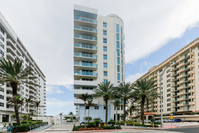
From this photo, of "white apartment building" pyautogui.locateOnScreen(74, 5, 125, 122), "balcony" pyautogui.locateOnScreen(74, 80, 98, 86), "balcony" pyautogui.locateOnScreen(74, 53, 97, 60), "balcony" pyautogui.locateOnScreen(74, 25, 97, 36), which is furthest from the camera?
"balcony" pyautogui.locateOnScreen(74, 25, 97, 36)

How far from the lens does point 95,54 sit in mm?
62531

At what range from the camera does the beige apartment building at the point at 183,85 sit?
76.6 m

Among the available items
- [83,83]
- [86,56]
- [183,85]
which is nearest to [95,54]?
[86,56]

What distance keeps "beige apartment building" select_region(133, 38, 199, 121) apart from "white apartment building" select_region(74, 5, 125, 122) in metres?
20.1

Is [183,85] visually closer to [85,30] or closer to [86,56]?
[86,56]

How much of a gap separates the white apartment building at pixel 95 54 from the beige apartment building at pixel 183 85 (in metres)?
20.1

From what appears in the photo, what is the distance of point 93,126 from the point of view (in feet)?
115

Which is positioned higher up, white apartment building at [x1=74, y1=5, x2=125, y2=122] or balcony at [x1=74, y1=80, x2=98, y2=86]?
white apartment building at [x1=74, y1=5, x2=125, y2=122]

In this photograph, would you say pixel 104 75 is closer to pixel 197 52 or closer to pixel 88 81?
pixel 88 81

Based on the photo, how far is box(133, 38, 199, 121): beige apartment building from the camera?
76.6 meters

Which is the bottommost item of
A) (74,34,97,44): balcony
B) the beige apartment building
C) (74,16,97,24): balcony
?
the beige apartment building

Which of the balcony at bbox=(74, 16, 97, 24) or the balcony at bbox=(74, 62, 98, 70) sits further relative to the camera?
the balcony at bbox=(74, 16, 97, 24)

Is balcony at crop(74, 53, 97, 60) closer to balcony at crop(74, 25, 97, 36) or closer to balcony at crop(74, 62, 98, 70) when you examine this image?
balcony at crop(74, 62, 98, 70)

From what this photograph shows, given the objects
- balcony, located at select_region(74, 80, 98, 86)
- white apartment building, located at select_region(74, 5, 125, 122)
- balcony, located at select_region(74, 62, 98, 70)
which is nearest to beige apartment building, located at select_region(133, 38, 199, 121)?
white apartment building, located at select_region(74, 5, 125, 122)
